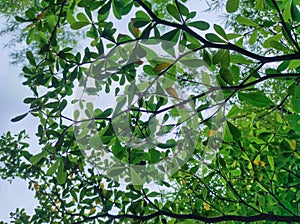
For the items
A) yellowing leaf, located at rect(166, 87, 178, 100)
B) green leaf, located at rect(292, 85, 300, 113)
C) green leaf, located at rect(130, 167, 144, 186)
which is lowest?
green leaf, located at rect(292, 85, 300, 113)

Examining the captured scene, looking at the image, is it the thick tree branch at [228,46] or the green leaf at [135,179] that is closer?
the thick tree branch at [228,46]

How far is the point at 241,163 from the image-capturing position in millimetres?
913

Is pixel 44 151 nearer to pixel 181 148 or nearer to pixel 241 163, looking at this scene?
pixel 181 148

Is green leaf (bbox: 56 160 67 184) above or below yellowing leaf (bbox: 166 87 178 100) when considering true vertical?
below

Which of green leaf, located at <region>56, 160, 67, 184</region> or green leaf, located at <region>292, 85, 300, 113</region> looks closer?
green leaf, located at <region>292, 85, 300, 113</region>

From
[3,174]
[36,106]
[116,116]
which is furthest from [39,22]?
[3,174]

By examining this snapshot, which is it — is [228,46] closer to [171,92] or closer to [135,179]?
[171,92]

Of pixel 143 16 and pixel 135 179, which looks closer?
pixel 143 16

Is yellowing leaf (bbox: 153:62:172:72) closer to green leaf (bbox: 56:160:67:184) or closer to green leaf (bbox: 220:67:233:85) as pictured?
green leaf (bbox: 220:67:233:85)

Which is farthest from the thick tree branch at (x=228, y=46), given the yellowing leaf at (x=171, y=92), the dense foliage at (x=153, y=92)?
the yellowing leaf at (x=171, y=92)

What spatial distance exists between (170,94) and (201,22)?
12 centimetres

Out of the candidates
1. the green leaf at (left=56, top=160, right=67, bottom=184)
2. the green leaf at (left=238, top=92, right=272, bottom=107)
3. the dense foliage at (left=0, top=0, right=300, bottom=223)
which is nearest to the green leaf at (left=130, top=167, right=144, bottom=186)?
the dense foliage at (left=0, top=0, right=300, bottom=223)

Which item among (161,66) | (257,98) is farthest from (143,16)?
(257,98)

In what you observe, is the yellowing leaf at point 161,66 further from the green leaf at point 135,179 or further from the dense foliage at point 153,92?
the green leaf at point 135,179
